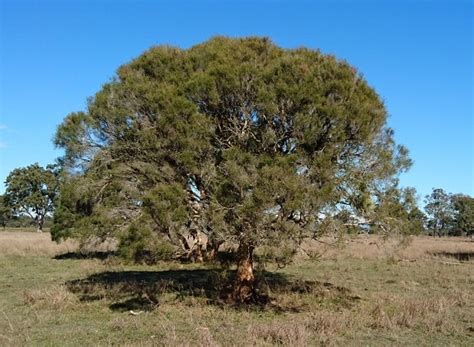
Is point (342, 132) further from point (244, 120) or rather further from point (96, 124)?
point (96, 124)

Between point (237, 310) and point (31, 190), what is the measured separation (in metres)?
73.5

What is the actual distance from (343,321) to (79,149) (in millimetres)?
8914

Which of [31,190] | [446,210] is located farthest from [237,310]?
[446,210]

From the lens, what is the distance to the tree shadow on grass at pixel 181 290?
15023 mm

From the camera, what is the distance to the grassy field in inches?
416

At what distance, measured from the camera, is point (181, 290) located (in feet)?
56.2

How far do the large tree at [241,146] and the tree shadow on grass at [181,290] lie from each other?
47.2 inches

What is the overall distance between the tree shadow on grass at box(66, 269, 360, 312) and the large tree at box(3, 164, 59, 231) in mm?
62204

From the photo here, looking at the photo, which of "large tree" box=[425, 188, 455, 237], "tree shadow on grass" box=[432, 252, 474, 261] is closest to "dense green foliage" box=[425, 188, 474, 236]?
"large tree" box=[425, 188, 455, 237]

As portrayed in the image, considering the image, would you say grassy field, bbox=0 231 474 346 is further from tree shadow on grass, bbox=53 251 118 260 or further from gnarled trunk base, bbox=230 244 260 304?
tree shadow on grass, bbox=53 251 118 260

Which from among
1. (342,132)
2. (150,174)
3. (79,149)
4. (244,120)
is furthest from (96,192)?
(342,132)

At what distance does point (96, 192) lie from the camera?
51.5ft

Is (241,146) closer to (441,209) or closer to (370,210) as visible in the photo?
(370,210)

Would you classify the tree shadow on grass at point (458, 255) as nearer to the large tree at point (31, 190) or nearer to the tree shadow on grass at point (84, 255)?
the tree shadow on grass at point (84, 255)
